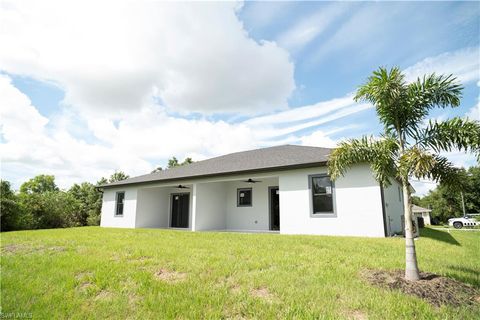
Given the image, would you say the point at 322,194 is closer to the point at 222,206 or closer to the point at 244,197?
the point at 244,197

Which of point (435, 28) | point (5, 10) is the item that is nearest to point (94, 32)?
point (5, 10)

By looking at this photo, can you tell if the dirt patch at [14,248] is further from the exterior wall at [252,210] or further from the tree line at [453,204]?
the tree line at [453,204]

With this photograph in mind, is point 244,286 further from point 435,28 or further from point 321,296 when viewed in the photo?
point 435,28

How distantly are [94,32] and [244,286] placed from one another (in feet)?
27.9

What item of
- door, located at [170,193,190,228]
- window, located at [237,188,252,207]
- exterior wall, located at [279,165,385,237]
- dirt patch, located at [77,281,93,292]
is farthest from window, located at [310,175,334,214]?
door, located at [170,193,190,228]

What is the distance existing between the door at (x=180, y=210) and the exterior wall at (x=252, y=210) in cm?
353

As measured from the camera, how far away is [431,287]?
13.5 ft

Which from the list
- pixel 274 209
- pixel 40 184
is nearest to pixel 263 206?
pixel 274 209

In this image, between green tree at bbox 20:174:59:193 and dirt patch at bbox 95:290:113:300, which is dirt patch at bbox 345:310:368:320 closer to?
dirt patch at bbox 95:290:113:300

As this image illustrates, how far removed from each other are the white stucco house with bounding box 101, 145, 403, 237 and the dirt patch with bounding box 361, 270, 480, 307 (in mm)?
4583

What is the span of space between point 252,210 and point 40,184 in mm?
59578

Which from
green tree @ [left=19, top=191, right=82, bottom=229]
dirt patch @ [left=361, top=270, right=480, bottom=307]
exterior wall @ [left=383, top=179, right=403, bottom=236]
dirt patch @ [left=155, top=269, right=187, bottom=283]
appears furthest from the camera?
green tree @ [left=19, top=191, right=82, bottom=229]

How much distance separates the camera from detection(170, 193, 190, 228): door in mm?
17688

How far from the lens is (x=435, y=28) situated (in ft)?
25.4
